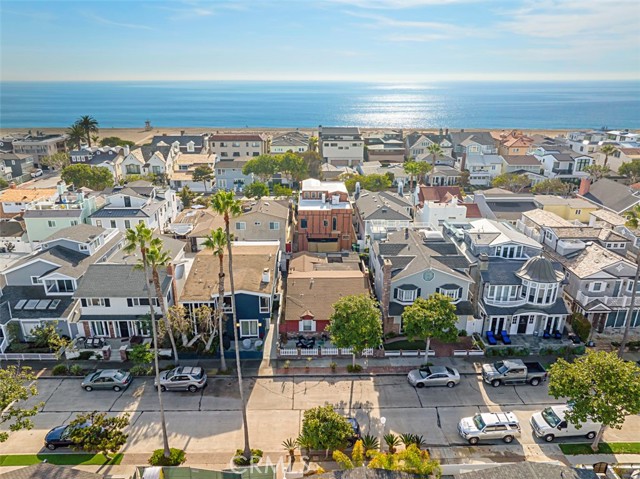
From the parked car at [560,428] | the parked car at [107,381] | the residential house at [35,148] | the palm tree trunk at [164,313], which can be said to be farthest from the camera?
the residential house at [35,148]

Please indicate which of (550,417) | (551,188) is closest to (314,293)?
(550,417)

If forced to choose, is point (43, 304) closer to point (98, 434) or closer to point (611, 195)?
point (98, 434)

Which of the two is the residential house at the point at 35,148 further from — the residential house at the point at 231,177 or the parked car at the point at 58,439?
the parked car at the point at 58,439

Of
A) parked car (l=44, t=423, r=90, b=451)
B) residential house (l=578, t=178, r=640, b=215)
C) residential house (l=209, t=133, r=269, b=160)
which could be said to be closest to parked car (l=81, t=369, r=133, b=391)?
parked car (l=44, t=423, r=90, b=451)

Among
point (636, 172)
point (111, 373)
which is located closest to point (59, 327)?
point (111, 373)

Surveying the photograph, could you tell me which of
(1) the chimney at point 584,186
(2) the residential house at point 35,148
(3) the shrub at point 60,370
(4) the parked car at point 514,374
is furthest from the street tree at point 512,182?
(2) the residential house at point 35,148

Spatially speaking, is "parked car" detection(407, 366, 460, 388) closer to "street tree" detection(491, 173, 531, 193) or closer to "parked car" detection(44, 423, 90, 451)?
"parked car" detection(44, 423, 90, 451)

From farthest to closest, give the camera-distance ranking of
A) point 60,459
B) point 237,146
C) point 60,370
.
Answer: point 237,146 < point 60,370 < point 60,459
